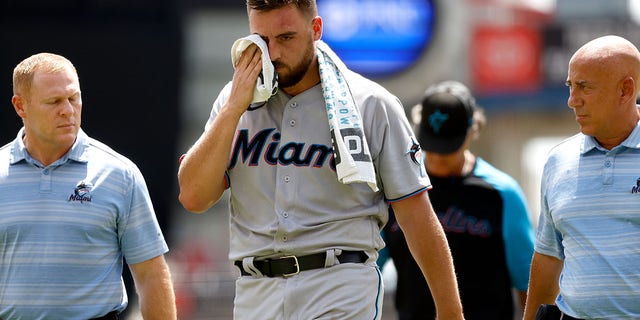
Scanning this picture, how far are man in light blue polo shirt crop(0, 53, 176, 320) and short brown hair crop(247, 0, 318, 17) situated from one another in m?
1.08

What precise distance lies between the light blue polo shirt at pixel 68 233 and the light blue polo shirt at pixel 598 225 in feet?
5.97

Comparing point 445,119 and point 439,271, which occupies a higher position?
point 445,119

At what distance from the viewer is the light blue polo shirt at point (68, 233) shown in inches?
237

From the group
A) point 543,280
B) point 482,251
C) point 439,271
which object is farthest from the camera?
point 482,251

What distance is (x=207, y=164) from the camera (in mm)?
5574

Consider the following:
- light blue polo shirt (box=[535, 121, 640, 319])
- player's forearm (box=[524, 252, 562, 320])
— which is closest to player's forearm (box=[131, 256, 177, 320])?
player's forearm (box=[524, 252, 562, 320])

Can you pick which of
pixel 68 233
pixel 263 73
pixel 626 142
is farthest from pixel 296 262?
pixel 626 142

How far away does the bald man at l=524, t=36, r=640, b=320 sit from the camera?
18.4 ft

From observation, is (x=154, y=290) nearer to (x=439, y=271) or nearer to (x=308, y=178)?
(x=308, y=178)

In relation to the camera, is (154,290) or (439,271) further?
(154,290)

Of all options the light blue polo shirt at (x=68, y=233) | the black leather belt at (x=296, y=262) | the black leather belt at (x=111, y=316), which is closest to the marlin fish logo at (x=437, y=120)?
the light blue polo shirt at (x=68, y=233)

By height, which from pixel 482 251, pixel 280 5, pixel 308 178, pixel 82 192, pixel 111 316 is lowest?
pixel 482 251

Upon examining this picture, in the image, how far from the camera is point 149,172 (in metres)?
21.3

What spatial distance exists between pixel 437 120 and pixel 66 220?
2455 mm
